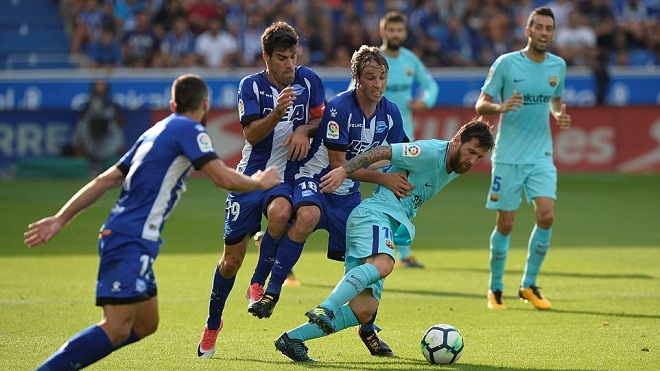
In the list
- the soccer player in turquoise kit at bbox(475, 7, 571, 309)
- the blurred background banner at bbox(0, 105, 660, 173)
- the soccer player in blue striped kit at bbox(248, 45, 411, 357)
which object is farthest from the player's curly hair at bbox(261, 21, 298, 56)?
the blurred background banner at bbox(0, 105, 660, 173)

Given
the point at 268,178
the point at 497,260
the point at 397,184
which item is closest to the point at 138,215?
the point at 268,178

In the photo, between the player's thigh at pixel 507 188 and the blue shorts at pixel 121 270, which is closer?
the blue shorts at pixel 121 270

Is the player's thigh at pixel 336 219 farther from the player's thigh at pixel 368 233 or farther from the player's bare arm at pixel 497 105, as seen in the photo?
the player's bare arm at pixel 497 105

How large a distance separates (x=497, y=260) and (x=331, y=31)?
16.3 m

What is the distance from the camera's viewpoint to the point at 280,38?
8.21 meters

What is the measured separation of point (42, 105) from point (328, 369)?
18.2 m

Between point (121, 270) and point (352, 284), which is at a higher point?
point (121, 270)

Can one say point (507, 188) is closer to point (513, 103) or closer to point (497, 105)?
point (497, 105)

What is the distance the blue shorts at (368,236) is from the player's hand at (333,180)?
31cm

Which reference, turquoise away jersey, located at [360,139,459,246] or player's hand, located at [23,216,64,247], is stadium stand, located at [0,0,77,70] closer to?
turquoise away jersey, located at [360,139,459,246]

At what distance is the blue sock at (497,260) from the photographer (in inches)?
416

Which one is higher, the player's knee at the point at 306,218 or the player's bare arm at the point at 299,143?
the player's bare arm at the point at 299,143

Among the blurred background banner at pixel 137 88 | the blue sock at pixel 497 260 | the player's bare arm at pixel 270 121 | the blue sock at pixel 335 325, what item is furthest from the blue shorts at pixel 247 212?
the blurred background banner at pixel 137 88

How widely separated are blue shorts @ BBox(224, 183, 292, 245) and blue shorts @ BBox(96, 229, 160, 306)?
1911 millimetres
